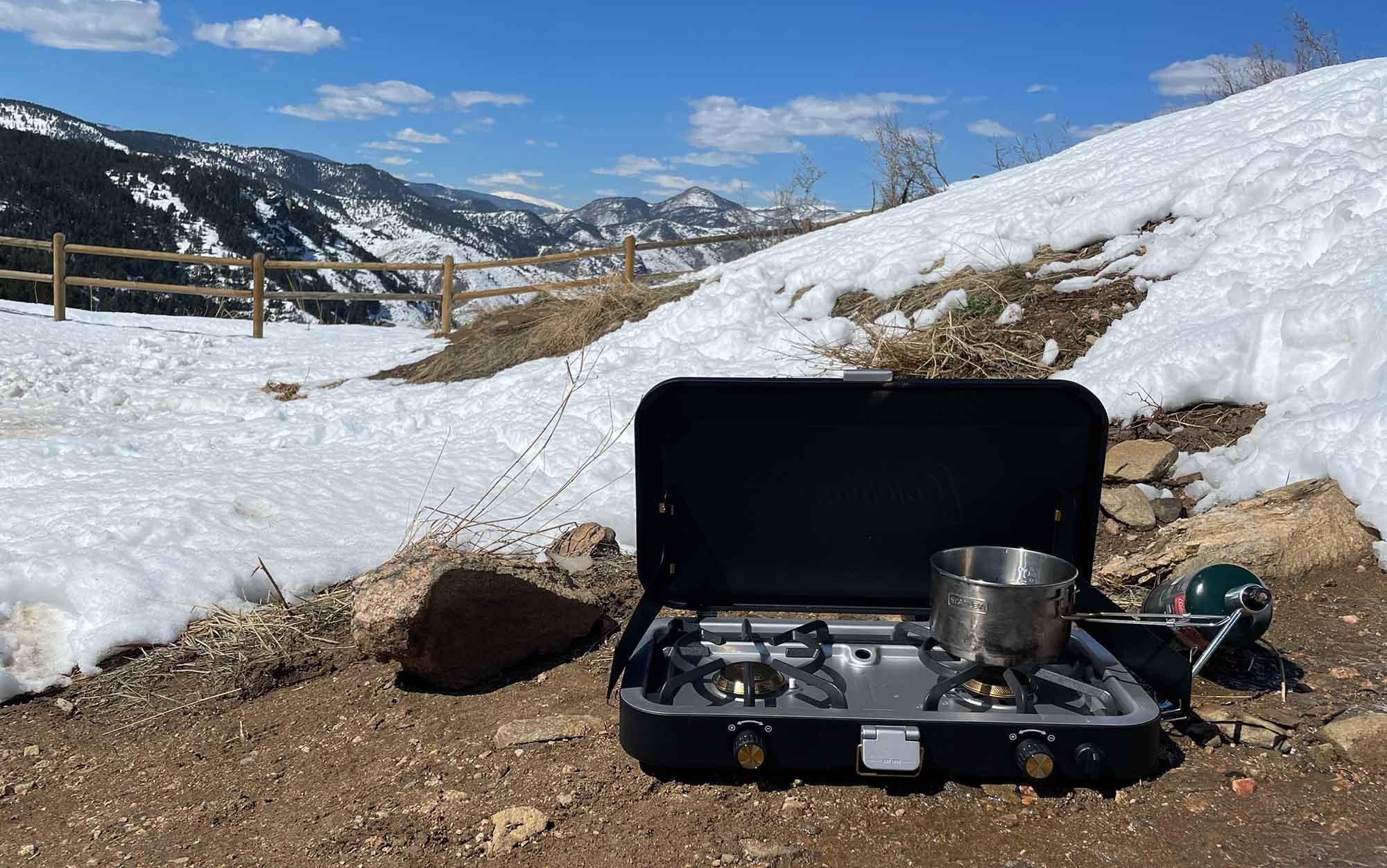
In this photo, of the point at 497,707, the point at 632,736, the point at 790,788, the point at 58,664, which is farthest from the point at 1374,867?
the point at 58,664

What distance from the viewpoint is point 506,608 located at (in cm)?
296

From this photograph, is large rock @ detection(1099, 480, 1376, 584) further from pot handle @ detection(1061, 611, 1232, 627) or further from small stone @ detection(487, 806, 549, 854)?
small stone @ detection(487, 806, 549, 854)

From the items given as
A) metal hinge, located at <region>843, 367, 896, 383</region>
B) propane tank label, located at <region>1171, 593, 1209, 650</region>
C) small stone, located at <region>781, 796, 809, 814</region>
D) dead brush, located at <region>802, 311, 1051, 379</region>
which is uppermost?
dead brush, located at <region>802, 311, 1051, 379</region>

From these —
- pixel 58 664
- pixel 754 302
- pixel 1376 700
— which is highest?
pixel 754 302

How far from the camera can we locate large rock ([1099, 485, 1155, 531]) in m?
3.85

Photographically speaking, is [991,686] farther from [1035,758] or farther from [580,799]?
[580,799]

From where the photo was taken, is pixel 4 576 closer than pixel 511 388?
Yes

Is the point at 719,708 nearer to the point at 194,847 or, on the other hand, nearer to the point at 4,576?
the point at 194,847

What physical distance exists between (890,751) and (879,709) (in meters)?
0.14

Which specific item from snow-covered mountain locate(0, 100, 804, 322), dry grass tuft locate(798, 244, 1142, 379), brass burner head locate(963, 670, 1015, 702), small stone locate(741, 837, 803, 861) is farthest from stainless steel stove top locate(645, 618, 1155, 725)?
snow-covered mountain locate(0, 100, 804, 322)

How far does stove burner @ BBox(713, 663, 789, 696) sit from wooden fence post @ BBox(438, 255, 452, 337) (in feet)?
39.6

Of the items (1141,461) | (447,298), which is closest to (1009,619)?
(1141,461)

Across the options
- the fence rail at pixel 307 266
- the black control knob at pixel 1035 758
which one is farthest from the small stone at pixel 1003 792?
the fence rail at pixel 307 266

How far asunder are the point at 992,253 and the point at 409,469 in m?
4.35
